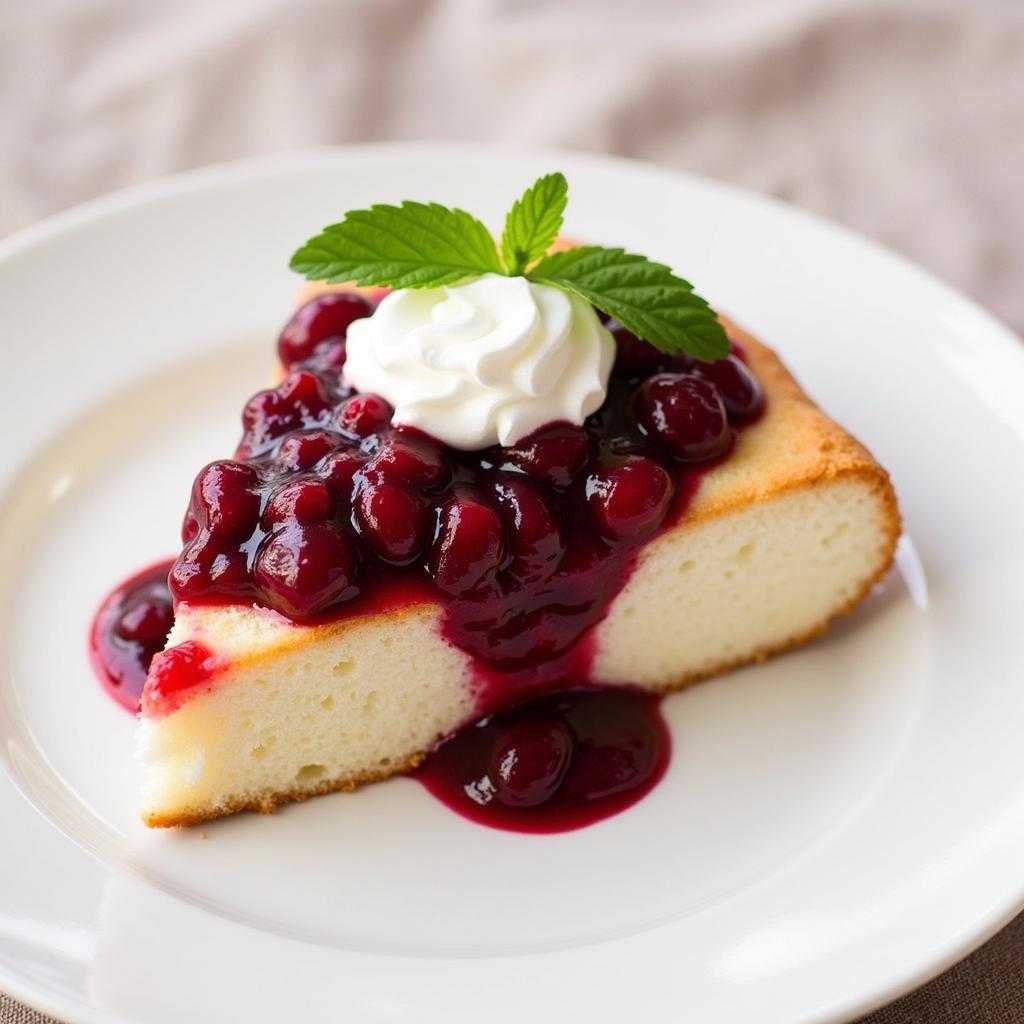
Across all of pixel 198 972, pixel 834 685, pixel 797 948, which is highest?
pixel 198 972

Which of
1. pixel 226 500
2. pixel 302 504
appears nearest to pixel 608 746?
pixel 302 504

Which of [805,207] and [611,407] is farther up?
[611,407]

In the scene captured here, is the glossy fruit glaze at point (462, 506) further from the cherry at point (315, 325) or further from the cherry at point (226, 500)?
the cherry at point (315, 325)

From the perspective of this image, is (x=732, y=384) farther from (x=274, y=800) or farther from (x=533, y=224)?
(x=274, y=800)

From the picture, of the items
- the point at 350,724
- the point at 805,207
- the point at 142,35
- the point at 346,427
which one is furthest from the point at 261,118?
the point at 350,724

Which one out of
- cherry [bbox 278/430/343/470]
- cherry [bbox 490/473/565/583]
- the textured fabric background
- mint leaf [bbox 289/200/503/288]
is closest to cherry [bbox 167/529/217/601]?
cherry [bbox 278/430/343/470]

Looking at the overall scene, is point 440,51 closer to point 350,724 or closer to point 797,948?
point 350,724
